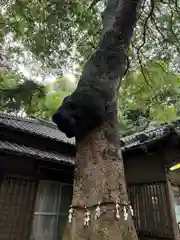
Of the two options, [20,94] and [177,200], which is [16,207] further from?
[177,200]

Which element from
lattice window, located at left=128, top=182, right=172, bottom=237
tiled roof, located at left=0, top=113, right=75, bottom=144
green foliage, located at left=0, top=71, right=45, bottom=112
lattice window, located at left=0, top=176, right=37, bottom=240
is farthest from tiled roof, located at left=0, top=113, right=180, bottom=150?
lattice window, located at left=0, top=176, right=37, bottom=240

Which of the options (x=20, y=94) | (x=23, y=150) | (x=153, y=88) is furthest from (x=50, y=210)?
(x=153, y=88)

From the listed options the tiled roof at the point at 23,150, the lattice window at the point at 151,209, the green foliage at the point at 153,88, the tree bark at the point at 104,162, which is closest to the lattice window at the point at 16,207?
the tiled roof at the point at 23,150

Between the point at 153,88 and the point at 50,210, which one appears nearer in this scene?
the point at 50,210

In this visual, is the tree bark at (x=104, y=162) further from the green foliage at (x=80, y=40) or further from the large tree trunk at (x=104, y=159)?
the green foliage at (x=80, y=40)

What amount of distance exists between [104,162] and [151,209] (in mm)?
3547

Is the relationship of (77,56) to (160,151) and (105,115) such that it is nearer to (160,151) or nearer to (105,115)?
(160,151)

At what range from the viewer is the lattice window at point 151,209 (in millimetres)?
5070

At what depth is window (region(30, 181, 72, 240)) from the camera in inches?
193

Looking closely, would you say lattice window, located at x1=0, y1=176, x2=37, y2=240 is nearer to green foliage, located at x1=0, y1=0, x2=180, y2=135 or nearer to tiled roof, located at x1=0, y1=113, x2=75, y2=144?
tiled roof, located at x1=0, y1=113, x2=75, y2=144

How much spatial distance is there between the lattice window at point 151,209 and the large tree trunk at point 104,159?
10.3 ft

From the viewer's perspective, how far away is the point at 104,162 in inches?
104

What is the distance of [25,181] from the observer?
16.0 ft

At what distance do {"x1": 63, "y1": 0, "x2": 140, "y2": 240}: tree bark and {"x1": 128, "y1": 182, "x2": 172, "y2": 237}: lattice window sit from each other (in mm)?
3132
